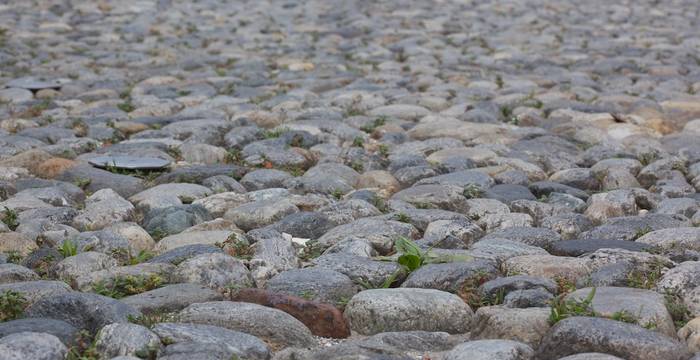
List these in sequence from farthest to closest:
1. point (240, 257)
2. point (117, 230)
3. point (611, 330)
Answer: point (117, 230), point (240, 257), point (611, 330)

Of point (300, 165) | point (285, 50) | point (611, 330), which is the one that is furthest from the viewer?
point (285, 50)

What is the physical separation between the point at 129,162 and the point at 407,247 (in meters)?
2.04

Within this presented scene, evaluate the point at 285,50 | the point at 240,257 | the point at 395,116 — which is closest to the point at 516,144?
the point at 395,116

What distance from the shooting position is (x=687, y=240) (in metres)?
3.91

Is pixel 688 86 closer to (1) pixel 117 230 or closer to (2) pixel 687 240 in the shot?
(2) pixel 687 240

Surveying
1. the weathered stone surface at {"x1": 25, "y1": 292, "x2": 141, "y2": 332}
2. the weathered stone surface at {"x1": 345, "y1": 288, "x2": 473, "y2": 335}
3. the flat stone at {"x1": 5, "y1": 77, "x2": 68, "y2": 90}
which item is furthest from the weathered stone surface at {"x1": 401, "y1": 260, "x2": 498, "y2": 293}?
the flat stone at {"x1": 5, "y1": 77, "x2": 68, "y2": 90}

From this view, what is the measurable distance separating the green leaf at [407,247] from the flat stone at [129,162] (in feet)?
6.12

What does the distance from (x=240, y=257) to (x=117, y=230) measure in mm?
603

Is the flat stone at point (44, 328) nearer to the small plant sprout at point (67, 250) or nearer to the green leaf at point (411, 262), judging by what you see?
the small plant sprout at point (67, 250)

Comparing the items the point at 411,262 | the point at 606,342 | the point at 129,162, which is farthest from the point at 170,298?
the point at 129,162

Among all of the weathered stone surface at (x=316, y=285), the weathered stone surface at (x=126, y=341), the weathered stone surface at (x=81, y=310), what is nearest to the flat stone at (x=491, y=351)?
the weathered stone surface at (x=316, y=285)

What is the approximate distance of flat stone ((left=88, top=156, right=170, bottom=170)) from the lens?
5.20m

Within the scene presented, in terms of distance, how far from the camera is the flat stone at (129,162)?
205 inches

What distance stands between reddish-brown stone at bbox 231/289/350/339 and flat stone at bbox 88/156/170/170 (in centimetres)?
205
